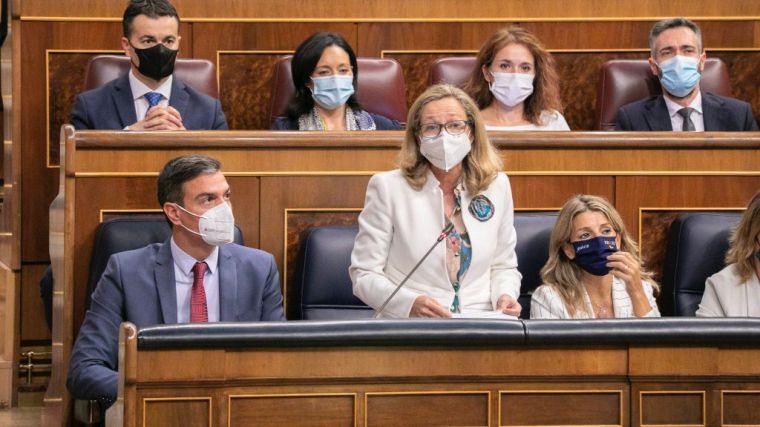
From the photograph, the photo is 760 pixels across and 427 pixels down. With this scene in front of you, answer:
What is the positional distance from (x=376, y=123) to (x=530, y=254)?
473 mm

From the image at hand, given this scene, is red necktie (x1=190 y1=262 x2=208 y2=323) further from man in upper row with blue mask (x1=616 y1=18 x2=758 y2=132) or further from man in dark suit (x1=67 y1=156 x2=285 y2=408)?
man in upper row with blue mask (x1=616 y1=18 x2=758 y2=132)

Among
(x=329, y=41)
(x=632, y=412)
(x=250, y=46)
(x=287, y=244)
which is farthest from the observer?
(x=250, y=46)

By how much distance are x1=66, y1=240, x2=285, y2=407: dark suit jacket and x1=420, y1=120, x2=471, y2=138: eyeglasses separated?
10.8 inches

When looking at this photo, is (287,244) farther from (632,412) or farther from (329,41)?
(632,412)

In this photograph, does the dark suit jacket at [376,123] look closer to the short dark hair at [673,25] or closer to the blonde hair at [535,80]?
the blonde hair at [535,80]

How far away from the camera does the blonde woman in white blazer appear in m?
1.83

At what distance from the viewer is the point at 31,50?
2365mm

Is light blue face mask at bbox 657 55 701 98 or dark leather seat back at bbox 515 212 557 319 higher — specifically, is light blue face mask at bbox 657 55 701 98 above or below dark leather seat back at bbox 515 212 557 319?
above

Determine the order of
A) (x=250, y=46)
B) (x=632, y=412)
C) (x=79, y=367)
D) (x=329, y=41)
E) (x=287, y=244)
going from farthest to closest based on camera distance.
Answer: (x=250, y=46)
(x=329, y=41)
(x=287, y=244)
(x=79, y=367)
(x=632, y=412)

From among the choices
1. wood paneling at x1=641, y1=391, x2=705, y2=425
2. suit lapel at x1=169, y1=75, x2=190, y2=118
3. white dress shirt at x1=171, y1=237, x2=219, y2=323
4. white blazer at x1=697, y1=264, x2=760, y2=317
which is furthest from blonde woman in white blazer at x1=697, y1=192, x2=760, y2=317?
suit lapel at x1=169, y1=75, x2=190, y2=118

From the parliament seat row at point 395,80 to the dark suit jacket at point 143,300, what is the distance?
633mm

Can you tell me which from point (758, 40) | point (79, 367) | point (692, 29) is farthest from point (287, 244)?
point (758, 40)

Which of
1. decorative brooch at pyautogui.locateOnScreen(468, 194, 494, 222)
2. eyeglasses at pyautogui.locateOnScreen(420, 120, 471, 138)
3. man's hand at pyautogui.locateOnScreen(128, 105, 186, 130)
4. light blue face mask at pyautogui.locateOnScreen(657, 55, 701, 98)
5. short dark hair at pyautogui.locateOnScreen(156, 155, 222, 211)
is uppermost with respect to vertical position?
light blue face mask at pyautogui.locateOnScreen(657, 55, 701, 98)

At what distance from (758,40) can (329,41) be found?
0.89m
